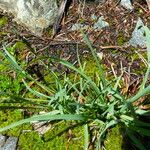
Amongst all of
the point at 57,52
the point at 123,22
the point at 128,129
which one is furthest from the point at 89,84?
the point at 123,22

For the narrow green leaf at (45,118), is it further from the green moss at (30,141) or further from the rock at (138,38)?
the rock at (138,38)

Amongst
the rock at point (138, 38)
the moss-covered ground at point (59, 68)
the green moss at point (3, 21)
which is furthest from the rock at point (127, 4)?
the green moss at point (3, 21)

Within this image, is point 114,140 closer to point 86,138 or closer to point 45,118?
point 86,138

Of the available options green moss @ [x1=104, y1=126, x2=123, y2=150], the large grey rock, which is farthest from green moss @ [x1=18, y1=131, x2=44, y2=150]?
the large grey rock

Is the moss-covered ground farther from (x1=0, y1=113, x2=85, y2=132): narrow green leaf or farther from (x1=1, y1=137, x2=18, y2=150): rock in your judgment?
(x1=0, y1=113, x2=85, y2=132): narrow green leaf

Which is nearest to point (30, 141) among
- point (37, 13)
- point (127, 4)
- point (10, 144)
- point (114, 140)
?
point (10, 144)
